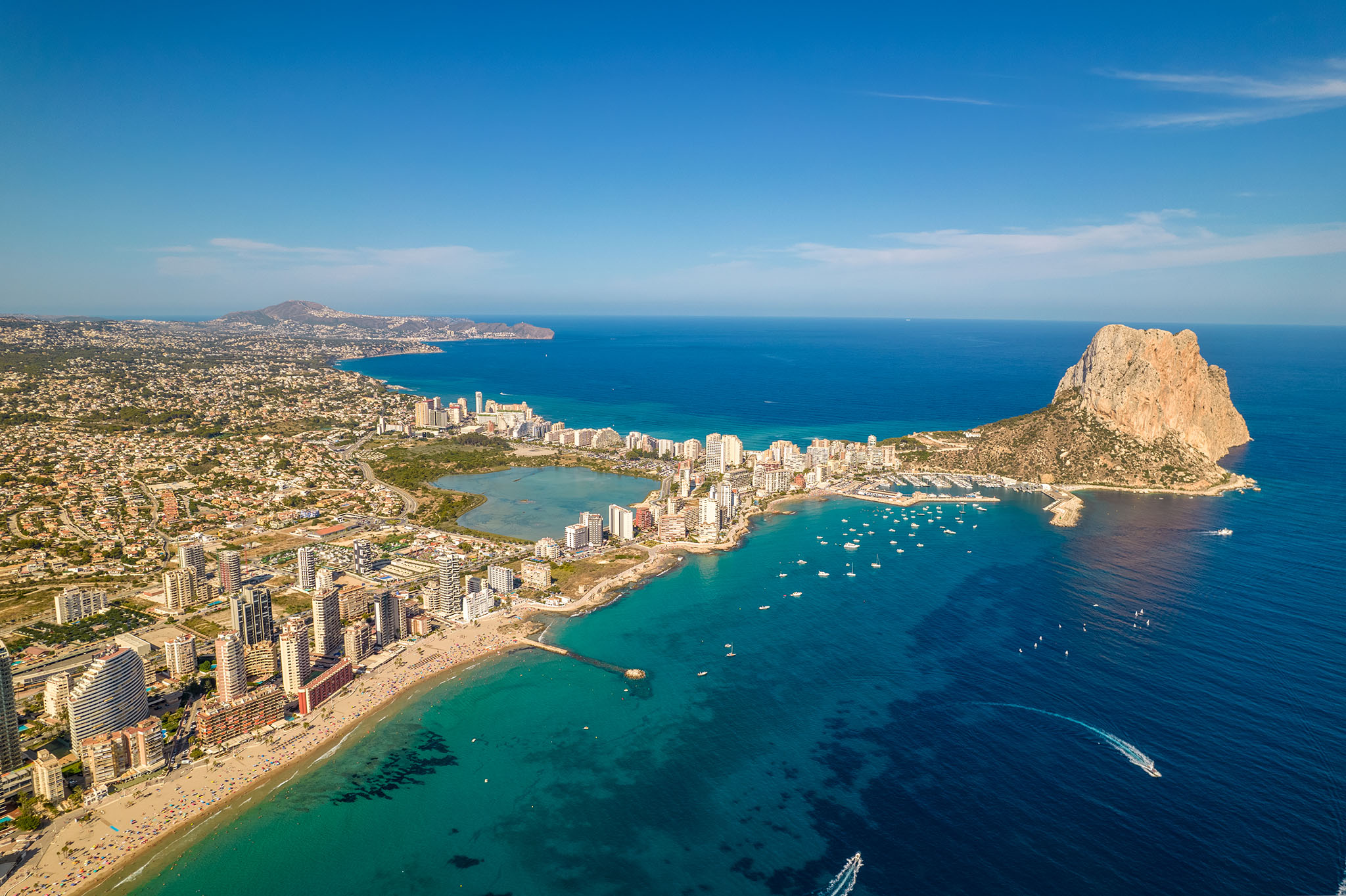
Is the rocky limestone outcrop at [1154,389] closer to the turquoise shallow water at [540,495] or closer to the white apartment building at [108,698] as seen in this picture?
the turquoise shallow water at [540,495]

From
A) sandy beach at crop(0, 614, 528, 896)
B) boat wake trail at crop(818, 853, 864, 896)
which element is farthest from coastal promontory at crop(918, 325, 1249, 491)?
sandy beach at crop(0, 614, 528, 896)

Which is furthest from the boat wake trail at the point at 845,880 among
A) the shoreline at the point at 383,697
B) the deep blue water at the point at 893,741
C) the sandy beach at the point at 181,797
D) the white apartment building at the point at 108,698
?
the white apartment building at the point at 108,698

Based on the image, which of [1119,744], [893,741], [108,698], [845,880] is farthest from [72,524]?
[1119,744]

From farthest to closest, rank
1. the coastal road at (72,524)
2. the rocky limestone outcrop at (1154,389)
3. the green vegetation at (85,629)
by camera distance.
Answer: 1. the rocky limestone outcrop at (1154,389)
2. the coastal road at (72,524)
3. the green vegetation at (85,629)

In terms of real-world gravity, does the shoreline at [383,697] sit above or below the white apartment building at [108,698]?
→ below

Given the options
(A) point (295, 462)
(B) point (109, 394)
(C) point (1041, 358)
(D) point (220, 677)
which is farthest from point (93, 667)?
(C) point (1041, 358)

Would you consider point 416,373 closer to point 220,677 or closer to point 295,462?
point 295,462

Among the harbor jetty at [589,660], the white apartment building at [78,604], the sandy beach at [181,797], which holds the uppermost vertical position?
the white apartment building at [78,604]
